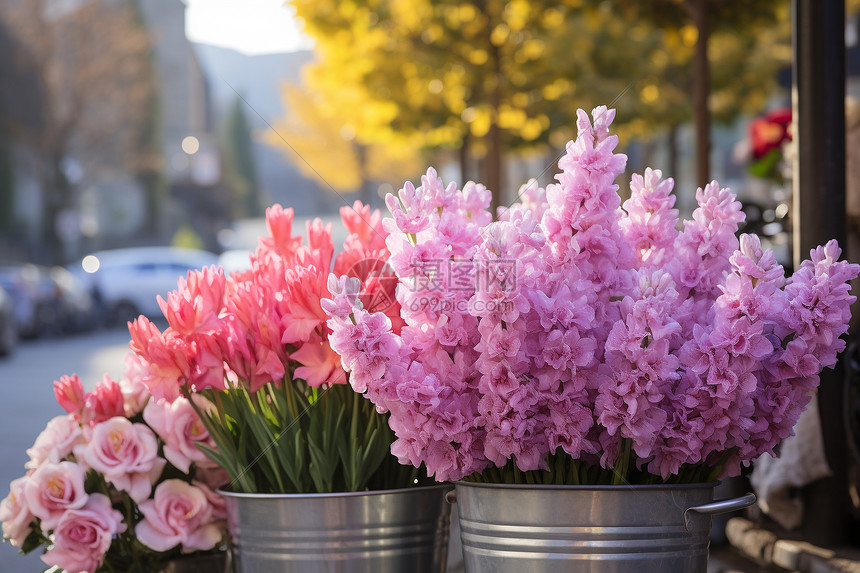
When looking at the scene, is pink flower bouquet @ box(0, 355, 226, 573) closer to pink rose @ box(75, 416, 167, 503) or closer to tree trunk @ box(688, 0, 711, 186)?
pink rose @ box(75, 416, 167, 503)

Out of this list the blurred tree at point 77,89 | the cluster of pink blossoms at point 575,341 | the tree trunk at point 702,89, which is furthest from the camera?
the blurred tree at point 77,89

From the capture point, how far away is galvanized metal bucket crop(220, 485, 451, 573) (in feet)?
4.75

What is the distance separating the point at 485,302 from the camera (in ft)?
3.72

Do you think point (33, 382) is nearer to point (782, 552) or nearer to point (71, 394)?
point (782, 552)

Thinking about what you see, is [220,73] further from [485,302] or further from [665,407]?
[665,407]

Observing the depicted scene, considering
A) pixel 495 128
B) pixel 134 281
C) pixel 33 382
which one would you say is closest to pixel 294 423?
pixel 495 128

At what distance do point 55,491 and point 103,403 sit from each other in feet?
0.53

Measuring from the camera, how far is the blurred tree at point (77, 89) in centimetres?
2777

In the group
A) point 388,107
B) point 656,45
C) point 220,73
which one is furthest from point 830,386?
point 656,45

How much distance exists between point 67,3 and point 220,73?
29984 millimetres

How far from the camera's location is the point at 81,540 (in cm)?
163

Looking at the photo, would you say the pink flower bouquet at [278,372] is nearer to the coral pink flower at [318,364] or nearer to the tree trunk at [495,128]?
the coral pink flower at [318,364]

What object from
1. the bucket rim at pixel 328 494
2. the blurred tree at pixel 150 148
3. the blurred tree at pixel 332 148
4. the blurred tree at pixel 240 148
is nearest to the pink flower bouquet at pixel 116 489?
the bucket rim at pixel 328 494

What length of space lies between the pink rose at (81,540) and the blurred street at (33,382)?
275 centimetres
